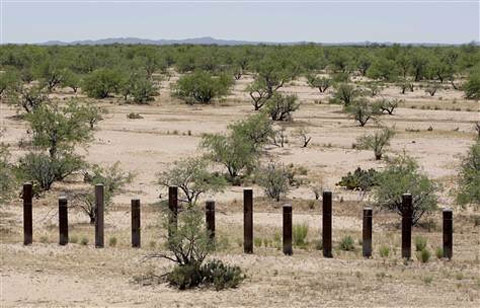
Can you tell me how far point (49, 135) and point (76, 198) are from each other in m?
6.83

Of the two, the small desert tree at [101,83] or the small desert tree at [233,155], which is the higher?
the small desert tree at [101,83]

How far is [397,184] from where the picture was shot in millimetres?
19031

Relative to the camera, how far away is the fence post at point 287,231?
15109mm

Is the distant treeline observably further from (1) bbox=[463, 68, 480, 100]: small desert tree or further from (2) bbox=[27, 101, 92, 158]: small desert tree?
(2) bbox=[27, 101, 92, 158]: small desert tree

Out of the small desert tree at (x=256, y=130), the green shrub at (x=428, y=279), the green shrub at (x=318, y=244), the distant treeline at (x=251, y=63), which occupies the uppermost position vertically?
the distant treeline at (x=251, y=63)

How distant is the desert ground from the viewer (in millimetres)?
12539

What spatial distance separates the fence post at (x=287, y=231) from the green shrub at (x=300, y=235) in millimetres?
956

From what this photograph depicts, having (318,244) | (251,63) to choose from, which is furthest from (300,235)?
(251,63)

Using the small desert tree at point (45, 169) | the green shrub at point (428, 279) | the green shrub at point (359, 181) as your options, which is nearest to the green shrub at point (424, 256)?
the green shrub at point (428, 279)

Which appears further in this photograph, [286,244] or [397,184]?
[397,184]

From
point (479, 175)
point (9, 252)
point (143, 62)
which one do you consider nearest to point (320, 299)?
point (9, 252)

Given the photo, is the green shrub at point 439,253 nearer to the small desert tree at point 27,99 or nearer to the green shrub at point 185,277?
the green shrub at point 185,277

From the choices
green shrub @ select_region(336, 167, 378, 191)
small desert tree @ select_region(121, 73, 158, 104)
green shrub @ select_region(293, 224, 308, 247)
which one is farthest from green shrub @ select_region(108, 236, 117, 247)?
small desert tree @ select_region(121, 73, 158, 104)

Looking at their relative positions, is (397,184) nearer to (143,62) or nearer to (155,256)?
(155,256)
